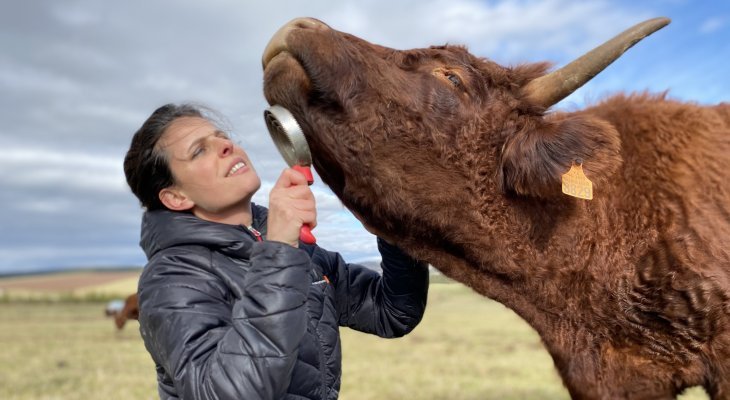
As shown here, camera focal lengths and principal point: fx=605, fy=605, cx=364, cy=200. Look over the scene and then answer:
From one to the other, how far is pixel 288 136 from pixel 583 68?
4.43 feet

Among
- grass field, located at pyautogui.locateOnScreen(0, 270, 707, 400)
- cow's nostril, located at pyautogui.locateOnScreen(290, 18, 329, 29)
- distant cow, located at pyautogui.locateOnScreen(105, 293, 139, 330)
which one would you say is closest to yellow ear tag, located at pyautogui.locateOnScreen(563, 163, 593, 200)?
cow's nostril, located at pyautogui.locateOnScreen(290, 18, 329, 29)

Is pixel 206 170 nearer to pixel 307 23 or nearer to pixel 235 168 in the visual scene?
pixel 235 168

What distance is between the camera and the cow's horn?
8.54 feet

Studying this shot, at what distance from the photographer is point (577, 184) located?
2.66 metres

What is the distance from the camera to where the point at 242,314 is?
2322mm

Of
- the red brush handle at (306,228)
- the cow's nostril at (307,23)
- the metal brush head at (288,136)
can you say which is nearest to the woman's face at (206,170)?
the metal brush head at (288,136)

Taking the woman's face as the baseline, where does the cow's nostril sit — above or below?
above

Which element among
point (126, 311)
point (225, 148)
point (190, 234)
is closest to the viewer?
point (190, 234)

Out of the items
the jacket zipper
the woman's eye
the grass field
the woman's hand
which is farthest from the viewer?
the grass field

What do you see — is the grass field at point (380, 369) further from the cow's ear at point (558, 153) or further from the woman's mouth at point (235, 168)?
the woman's mouth at point (235, 168)

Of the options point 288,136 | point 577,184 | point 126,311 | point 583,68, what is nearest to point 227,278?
→ point 288,136

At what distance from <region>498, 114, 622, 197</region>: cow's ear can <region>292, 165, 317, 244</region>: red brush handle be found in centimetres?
95

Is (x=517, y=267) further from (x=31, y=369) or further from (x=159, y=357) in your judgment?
(x=31, y=369)

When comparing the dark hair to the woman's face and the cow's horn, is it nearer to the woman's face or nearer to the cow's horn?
the woman's face
